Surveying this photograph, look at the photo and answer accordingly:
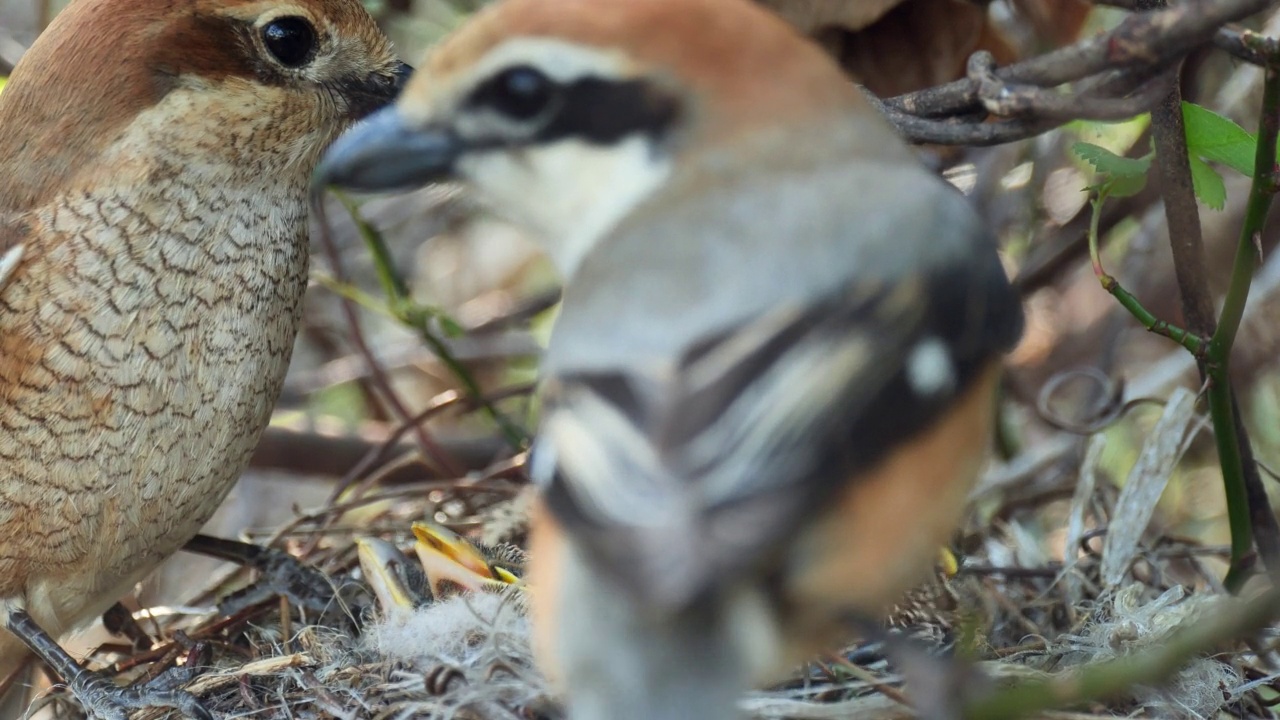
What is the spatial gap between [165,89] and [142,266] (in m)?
0.29

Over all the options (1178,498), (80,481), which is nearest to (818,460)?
(80,481)

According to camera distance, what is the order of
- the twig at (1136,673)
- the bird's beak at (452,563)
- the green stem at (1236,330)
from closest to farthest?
the twig at (1136,673)
the green stem at (1236,330)
the bird's beak at (452,563)

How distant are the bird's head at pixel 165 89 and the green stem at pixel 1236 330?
52.7 inches

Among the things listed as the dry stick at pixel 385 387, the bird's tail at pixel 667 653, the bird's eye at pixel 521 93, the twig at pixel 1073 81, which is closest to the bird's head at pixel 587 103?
the bird's eye at pixel 521 93

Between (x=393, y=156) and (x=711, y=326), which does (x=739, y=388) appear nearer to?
(x=711, y=326)

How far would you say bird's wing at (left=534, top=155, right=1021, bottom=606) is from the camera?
952 millimetres

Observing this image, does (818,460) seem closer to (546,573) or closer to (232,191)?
(546,573)

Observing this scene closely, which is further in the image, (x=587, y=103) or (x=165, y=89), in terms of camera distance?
(x=165, y=89)

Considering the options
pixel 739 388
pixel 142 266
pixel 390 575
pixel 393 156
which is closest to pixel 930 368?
pixel 739 388

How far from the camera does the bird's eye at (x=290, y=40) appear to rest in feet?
6.54

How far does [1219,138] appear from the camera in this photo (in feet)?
5.03

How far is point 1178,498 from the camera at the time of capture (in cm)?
309

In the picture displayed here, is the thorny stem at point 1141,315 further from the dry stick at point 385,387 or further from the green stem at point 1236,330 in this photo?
the dry stick at point 385,387

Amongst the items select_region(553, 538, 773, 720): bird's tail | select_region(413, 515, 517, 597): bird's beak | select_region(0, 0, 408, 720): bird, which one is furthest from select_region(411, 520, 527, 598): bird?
select_region(553, 538, 773, 720): bird's tail
